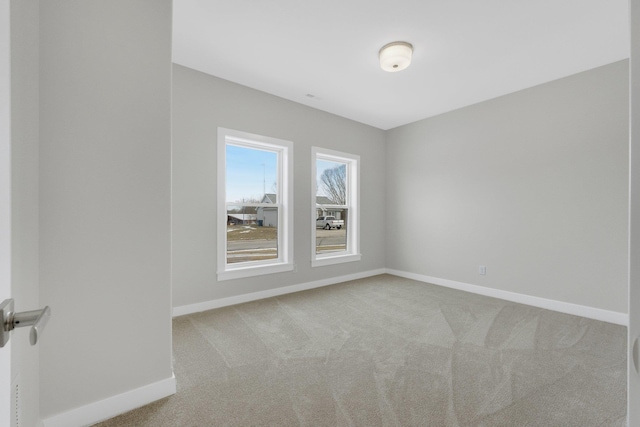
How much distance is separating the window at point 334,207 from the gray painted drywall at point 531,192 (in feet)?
3.22

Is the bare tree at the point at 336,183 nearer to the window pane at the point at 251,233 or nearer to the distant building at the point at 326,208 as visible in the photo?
the distant building at the point at 326,208

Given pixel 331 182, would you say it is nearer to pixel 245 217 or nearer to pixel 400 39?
pixel 245 217

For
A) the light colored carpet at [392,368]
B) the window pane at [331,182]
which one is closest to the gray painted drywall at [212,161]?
the window pane at [331,182]

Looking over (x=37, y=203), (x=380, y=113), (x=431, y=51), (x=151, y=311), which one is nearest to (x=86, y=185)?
(x=37, y=203)

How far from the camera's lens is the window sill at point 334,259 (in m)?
4.41

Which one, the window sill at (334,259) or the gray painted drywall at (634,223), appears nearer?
the gray painted drywall at (634,223)

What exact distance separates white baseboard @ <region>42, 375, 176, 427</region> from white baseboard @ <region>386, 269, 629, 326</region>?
3967mm

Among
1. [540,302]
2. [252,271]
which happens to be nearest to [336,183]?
[252,271]

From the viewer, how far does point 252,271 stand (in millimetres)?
3725

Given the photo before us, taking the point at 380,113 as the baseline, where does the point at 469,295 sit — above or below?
below

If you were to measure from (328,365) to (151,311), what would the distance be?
4.27 ft

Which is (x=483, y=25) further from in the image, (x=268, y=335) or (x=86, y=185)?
(x=268, y=335)

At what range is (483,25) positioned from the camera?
8.04 ft

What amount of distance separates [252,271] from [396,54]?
2.97m
